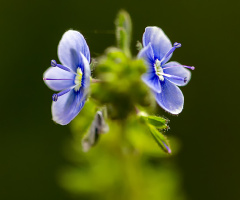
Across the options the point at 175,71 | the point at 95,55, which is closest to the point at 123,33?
the point at 175,71

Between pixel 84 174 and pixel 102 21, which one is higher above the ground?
pixel 102 21

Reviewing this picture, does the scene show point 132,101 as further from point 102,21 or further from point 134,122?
point 102,21

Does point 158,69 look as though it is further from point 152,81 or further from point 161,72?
point 152,81

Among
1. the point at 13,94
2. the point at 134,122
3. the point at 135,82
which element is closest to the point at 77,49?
the point at 135,82

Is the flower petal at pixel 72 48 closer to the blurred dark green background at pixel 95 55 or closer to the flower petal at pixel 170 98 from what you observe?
the flower petal at pixel 170 98

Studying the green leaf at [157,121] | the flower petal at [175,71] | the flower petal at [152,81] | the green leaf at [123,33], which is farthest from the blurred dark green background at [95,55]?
the flower petal at [152,81]

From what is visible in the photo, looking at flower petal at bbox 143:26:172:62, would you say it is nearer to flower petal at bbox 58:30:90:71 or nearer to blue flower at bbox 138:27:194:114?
blue flower at bbox 138:27:194:114

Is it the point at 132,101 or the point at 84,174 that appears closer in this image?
the point at 132,101
